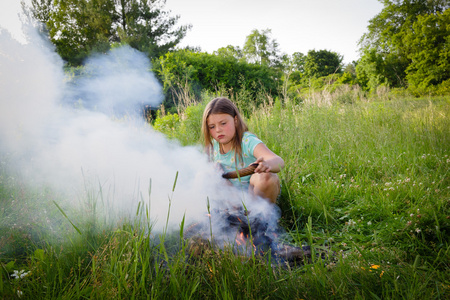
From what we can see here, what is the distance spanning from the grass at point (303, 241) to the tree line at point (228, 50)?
5.61 ft

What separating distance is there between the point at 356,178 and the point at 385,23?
28.0 meters

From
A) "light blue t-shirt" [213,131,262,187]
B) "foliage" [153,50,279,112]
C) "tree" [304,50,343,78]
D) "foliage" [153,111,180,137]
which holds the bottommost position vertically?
"light blue t-shirt" [213,131,262,187]

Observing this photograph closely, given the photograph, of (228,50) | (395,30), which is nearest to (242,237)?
(228,50)

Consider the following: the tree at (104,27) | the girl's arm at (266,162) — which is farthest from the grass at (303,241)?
the tree at (104,27)

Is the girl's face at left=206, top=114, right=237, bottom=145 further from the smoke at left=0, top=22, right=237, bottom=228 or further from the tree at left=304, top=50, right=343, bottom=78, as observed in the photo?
the tree at left=304, top=50, right=343, bottom=78

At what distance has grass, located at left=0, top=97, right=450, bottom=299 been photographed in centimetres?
108

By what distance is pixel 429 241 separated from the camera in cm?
158

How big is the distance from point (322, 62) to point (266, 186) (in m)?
37.1

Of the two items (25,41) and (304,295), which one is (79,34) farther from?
(304,295)

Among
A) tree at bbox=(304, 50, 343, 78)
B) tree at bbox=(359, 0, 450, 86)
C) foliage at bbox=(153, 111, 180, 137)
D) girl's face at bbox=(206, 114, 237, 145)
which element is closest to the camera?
girl's face at bbox=(206, 114, 237, 145)

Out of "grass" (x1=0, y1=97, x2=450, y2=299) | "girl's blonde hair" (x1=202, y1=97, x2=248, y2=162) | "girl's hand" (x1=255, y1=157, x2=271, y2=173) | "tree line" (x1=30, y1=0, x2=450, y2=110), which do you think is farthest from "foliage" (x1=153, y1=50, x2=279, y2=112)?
"girl's hand" (x1=255, y1=157, x2=271, y2=173)

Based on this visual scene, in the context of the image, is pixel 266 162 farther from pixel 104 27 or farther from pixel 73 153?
pixel 104 27

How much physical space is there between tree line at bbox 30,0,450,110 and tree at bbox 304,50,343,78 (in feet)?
19.1

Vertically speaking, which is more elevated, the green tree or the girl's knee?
the green tree
